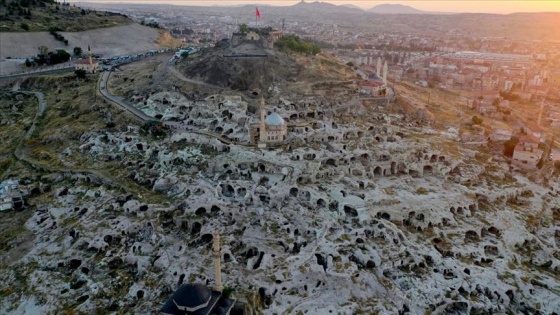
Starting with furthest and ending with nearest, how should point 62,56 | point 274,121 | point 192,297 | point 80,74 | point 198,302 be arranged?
point 62,56 → point 80,74 → point 274,121 → point 192,297 → point 198,302

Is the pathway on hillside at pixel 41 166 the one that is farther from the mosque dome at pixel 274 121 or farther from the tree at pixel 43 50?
the tree at pixel 43 50

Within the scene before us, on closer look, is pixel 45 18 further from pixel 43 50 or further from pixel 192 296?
pixel 192 296

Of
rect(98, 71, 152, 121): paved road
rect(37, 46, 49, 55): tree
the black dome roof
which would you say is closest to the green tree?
rect(37, 46, 49, 55): tree

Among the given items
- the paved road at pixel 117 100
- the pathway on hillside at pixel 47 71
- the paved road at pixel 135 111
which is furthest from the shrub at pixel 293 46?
the pathway on hillside at pixel 47 71

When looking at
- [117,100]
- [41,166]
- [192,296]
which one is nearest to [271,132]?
[41,166]

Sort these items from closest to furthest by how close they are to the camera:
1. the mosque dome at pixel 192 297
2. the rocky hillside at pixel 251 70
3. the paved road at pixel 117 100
Answer: the mosque dome at pixel 192 297 < the paved road at pixel 117 100 < the rocky hillside at pixel 251 70

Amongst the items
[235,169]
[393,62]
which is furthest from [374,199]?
[393,62]

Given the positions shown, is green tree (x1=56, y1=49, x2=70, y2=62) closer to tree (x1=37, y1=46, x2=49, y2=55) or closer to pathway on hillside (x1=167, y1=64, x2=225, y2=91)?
tree (x1=37, y1=46, x2=49, y2=55)
